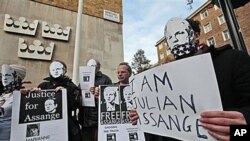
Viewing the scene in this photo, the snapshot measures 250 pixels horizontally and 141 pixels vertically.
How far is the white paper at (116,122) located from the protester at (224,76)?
1334mm

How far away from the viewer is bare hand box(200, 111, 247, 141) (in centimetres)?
74

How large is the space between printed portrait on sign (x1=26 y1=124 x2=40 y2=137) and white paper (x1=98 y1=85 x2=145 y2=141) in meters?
0.58

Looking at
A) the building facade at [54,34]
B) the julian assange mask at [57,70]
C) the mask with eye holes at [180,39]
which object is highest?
the building facade at [54,34]

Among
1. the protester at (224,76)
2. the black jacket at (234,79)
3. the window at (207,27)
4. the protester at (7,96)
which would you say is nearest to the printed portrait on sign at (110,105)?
the protester at (7,96)

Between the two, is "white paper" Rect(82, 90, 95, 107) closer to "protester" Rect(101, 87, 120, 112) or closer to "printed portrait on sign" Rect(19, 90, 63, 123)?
"protester" Rect(101, 87, 120, 112)

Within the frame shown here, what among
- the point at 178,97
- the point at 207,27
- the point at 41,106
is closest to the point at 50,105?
the point at 41,106

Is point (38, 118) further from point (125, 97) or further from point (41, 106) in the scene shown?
point (125, 97)

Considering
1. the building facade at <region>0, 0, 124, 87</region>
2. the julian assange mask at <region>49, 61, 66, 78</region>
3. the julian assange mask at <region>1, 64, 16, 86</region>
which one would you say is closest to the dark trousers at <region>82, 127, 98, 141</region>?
the julian assange mask at <region>49, 61, 66, 78</region>

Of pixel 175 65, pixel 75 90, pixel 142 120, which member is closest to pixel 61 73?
pixel 75 90

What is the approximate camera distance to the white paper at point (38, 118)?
212 centimetres

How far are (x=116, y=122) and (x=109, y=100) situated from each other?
234 mm

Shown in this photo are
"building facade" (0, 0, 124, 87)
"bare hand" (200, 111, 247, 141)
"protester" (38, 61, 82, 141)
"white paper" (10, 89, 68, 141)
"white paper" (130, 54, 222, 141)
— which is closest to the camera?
"bare hand" (200, 111, 247, 141)

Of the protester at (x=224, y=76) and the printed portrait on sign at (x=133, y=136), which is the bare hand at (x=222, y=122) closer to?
the protester at (x=224, y=76)

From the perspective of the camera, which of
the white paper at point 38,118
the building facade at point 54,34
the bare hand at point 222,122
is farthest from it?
the building facade at point 54,34
